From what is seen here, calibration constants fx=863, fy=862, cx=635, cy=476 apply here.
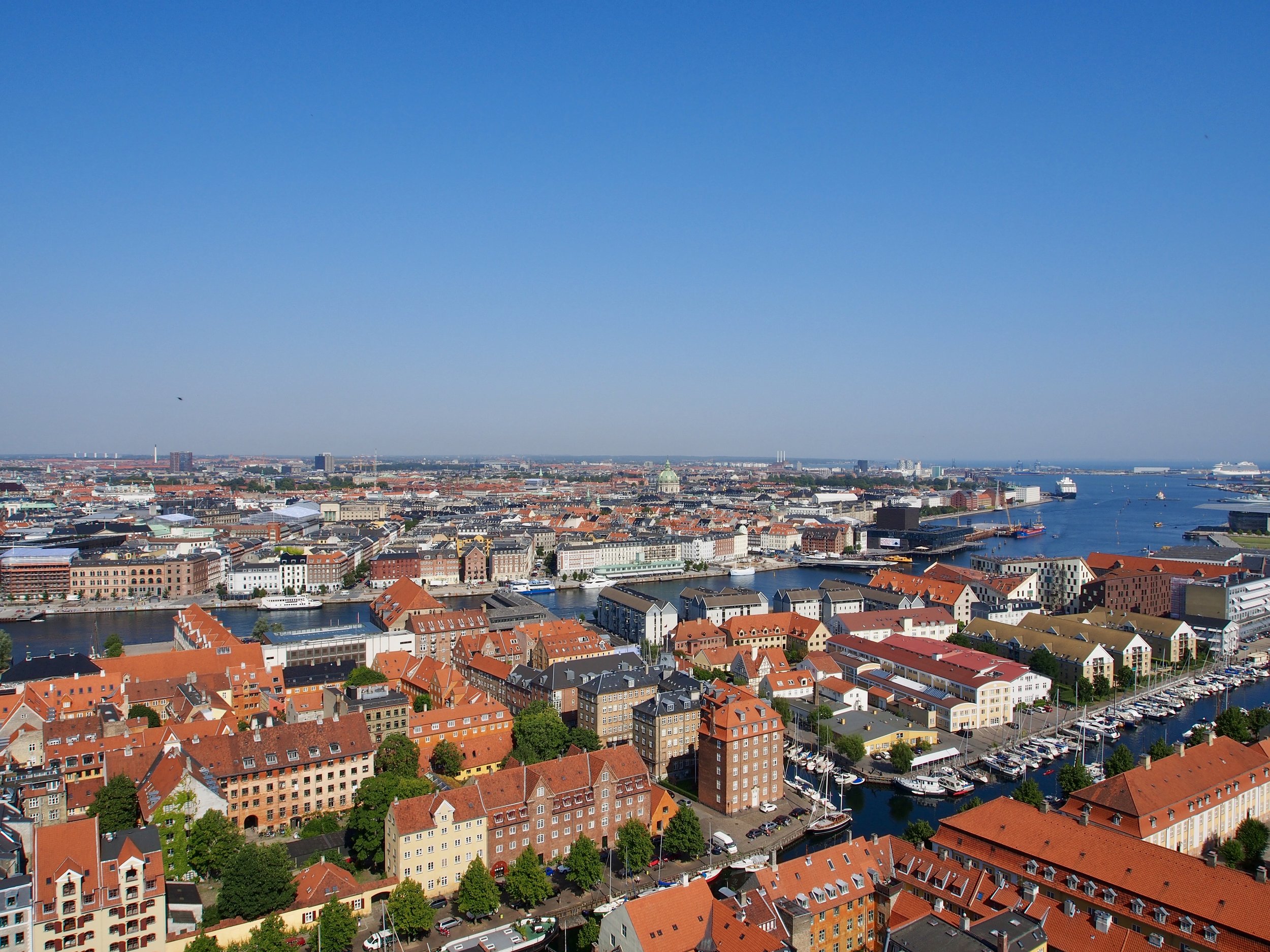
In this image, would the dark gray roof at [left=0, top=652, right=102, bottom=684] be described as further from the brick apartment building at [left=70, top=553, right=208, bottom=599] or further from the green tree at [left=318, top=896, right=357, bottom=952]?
the brick apartment building at [left=70, top=553, right=208, bottom=599]

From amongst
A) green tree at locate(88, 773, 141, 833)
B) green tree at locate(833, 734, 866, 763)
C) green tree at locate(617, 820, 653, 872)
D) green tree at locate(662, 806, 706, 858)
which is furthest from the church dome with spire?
green tree at locate(88, 773, 141, 833)

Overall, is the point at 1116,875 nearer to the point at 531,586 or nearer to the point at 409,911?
the point at 409,911

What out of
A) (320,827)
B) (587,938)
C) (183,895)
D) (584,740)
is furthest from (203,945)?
(584,740)

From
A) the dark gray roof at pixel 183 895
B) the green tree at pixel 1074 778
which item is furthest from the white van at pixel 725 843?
the dark gray roof at pixel 183 895

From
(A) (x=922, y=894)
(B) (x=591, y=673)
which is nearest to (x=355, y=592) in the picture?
(B) (x=591, y=673)

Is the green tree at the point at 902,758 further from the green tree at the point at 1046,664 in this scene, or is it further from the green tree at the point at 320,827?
the green tree at the point at 320,827

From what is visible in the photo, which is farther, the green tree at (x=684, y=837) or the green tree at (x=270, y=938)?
the green tree at (x=684, y=837)

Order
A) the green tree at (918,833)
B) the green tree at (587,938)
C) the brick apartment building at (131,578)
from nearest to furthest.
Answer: the green tree at (587,938) → the green tree at (918,833) → the brick apartment building at (131,578)

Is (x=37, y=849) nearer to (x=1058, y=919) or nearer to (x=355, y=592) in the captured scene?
(x=1058, y=919)
